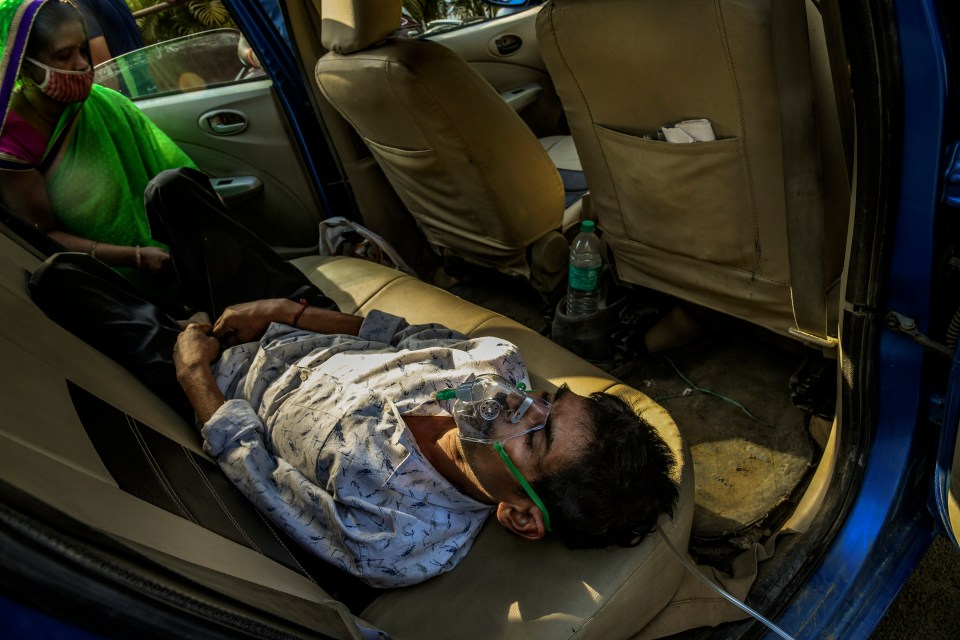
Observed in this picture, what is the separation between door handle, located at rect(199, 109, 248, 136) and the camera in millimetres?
2861

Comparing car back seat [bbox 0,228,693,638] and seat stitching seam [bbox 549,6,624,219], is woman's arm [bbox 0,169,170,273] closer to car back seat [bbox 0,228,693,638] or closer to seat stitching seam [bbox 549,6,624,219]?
car back seat [bbox 0,228,693,638]

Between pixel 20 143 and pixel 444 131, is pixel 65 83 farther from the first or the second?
pixel 444 131

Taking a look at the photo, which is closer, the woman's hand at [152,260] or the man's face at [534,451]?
the man's face at [534,451]

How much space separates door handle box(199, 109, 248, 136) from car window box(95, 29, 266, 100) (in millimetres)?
139

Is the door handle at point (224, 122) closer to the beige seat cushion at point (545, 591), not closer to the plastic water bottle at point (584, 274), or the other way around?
the plastic water bottle at point (584, 274)

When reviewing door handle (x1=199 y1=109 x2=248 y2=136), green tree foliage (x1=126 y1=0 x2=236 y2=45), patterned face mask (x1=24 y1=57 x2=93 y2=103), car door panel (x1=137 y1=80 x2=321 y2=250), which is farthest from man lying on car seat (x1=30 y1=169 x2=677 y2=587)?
green tree foliage (x1=126 y1=0 x2=236 y2=45)

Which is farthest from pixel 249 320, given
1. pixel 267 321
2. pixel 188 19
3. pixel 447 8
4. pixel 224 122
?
pixel 188 19

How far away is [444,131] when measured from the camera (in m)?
2.03

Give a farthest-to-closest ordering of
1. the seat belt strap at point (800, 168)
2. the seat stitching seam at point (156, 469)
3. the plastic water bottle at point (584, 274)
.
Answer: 1. the plastic water bottle at point (584, 274)
2. the seat belt strap at point (800, 168)
3. the seat stitching seam at point (156, 469)

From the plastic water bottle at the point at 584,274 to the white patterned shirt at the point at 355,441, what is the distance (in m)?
0.58

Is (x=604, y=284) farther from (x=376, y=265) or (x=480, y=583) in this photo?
(x=480, y=583)

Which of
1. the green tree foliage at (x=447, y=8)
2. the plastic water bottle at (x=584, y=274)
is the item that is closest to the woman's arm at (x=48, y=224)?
the plastic water bottle at (x=584, y=274)

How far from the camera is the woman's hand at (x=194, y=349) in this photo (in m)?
1.74

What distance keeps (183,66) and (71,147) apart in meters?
0.79
